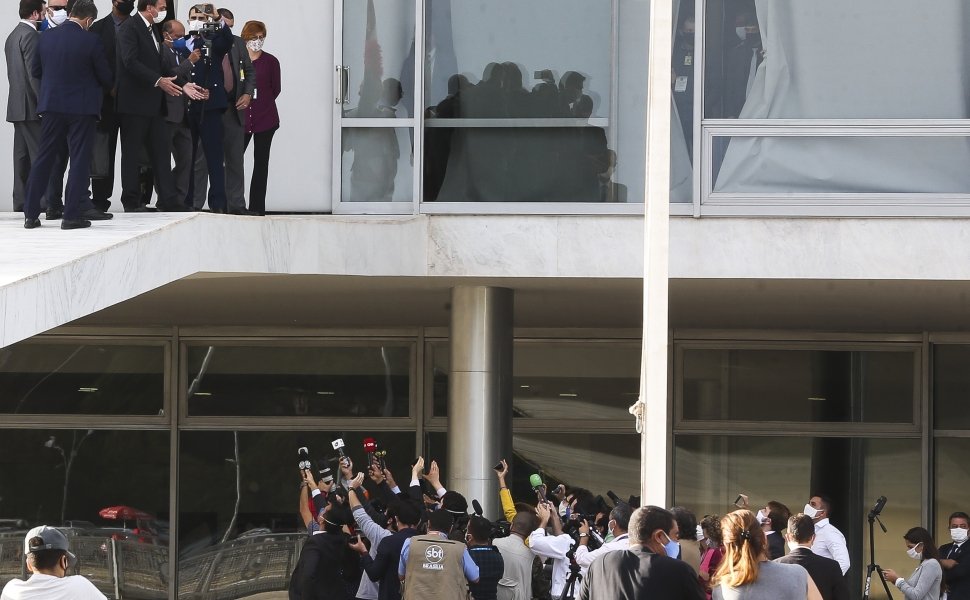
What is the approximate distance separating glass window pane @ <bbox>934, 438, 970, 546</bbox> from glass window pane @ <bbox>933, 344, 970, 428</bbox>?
207 millimetres

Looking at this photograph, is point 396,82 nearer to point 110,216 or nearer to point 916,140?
point 110,216

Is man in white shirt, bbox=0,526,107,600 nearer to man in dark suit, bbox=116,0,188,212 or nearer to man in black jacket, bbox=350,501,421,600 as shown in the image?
man in black jacket, bbox=350,501,421,600

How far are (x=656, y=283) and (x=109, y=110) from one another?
471cm

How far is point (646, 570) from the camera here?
557 cm

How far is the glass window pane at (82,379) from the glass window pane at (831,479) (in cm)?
600

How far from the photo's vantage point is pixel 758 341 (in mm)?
15750

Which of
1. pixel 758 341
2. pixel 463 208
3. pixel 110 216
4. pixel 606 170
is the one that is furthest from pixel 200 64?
pixel 758 341

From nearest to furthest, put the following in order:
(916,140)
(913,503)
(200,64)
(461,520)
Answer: (461,520) < (200,64) < (916,140) < (913,503)

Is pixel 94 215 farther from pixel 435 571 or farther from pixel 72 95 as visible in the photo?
pixel 435 571

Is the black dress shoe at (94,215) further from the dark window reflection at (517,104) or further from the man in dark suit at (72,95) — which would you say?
the dark window reflection at (517,104)

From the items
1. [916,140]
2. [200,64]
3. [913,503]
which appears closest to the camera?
[200,64]

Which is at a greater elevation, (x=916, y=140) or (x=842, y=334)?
(x=916, y=140)

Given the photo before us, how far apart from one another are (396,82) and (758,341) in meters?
6.11

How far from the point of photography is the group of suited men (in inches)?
357
